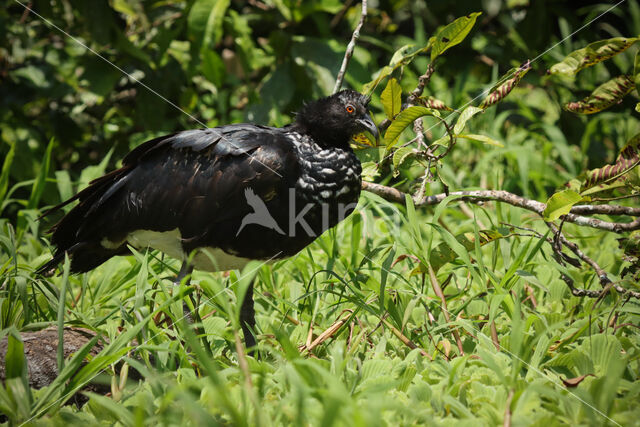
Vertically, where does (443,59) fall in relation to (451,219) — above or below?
above

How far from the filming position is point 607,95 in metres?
2.15

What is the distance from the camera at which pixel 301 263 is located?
9.18ft

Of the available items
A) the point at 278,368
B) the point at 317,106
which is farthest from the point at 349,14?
the point at 278,368

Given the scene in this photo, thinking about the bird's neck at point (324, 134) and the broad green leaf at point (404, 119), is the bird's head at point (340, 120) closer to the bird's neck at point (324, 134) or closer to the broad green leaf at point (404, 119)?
the bird's neck at point (324, 134)

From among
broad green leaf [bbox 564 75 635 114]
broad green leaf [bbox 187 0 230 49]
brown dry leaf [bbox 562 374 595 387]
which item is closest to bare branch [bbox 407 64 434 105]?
broad green leaf [bbox 564 75 635 114]

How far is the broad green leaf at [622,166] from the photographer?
1975mm

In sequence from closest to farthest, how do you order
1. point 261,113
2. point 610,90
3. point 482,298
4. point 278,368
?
point 278,368 → point 610,90 → point 482,298 → point 261,113

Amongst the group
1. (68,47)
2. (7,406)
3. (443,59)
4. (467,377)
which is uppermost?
(68,47)

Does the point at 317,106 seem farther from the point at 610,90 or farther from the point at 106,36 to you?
the point at 106,36

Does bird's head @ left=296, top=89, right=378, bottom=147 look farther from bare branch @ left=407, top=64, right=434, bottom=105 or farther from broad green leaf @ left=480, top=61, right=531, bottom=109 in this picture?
broad green leaf @ left=480, top=61, right=531, bottom=109

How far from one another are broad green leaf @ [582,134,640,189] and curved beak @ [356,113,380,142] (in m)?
0.81

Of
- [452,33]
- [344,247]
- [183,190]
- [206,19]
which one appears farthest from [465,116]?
[206,19]

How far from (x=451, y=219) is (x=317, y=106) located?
1.56 meters

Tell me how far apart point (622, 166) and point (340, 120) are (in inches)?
41.0
